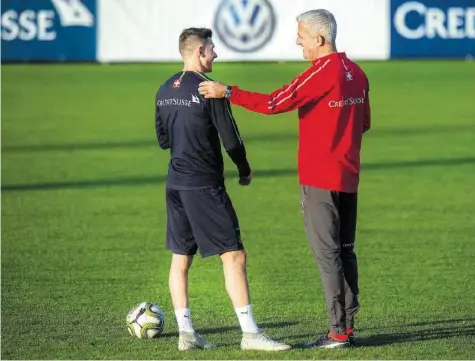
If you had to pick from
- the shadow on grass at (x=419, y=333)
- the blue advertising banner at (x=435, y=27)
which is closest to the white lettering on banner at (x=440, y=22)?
the blue advertising banner at (x=435, y=27)

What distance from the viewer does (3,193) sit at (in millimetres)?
16016

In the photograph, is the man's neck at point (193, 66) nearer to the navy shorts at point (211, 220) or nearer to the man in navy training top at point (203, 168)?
the man in navy training top at point (203, 168)

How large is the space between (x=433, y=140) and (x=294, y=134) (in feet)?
8.23

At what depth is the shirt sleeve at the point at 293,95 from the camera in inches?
317

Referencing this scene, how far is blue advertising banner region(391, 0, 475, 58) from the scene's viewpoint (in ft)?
114

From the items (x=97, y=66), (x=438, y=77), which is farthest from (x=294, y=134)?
(x=97, y=66)

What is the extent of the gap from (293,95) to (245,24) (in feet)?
85.9

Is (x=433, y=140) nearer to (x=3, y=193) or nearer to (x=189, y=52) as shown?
(x=3, y=193)

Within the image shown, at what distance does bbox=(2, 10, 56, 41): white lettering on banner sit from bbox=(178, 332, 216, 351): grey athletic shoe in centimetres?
A: 2702

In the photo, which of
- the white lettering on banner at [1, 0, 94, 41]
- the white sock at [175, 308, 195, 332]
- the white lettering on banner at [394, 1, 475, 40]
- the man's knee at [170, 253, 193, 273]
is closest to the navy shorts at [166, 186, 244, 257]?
the man's knee at [170, 253, 193, 273]

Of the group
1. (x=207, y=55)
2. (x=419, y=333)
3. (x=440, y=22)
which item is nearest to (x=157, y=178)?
(x=419, y=333)

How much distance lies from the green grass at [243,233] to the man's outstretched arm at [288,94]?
154 cm

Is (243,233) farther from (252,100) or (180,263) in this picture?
(252,100)

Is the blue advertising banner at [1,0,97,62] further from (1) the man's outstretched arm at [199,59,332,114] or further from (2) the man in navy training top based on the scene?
(1) the man's outstretched arm at [199,59,332,114]
